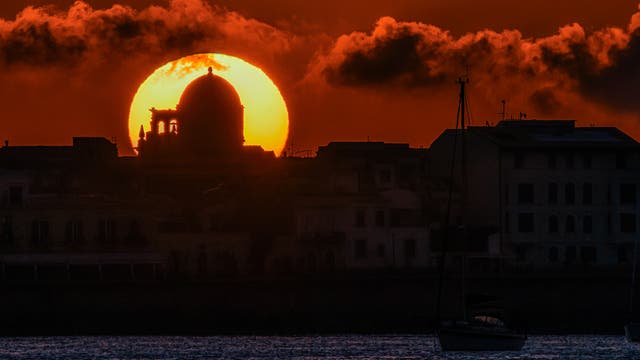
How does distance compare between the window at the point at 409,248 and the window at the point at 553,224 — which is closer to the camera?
the window at the point at 409,248

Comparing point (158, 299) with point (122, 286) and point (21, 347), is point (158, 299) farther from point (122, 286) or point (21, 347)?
point (21, 347)

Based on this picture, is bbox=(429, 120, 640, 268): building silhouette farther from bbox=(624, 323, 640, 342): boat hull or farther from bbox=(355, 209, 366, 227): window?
bbox=(624, 323, 640, 342): boat hull

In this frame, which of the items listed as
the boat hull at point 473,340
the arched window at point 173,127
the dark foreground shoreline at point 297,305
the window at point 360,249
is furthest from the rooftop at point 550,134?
the boat hull at point 473,340

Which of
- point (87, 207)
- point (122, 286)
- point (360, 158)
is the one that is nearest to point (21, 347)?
point (122, 286)

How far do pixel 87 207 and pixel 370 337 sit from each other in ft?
94.6

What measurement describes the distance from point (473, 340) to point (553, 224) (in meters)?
52.1

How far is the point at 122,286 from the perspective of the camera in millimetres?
158750

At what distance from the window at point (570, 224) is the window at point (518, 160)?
4.82 m

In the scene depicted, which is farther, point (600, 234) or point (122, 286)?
point (600, 234)

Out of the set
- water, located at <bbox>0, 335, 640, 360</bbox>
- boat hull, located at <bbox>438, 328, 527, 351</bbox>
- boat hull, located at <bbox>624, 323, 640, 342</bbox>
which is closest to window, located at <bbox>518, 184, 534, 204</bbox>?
water, located at <bbox>0, 335, 640, 360</bbox>

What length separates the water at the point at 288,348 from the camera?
130 m

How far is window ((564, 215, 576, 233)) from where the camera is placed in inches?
7121

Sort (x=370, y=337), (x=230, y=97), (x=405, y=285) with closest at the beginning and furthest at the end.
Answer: (x=370, y=337), (x=405, y=285), (x=230, y=97)

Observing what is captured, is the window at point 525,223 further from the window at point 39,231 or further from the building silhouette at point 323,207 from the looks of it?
the window at point 39,231
